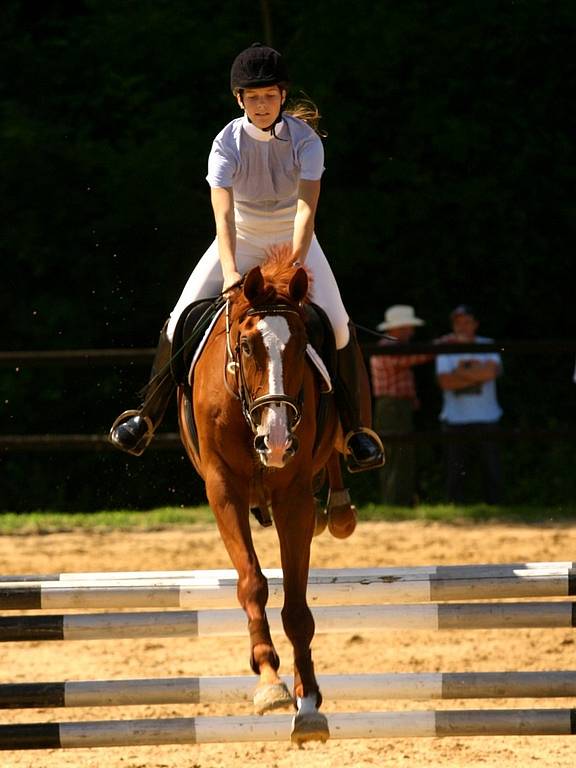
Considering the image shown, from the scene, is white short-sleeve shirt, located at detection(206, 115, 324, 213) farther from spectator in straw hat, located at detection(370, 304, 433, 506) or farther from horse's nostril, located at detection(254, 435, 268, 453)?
spectator in straw hat, located at detection(370, 304, 433, 506)

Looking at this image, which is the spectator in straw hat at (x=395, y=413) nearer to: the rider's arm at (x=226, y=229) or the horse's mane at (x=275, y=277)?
the rider's arm at (x=226, y=229)

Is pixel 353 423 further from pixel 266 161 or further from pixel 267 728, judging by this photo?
pixel 267 728

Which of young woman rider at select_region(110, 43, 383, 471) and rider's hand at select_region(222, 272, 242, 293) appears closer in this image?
rider's hand at select_region(222, 272, 242, 293)

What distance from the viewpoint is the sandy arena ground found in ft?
21.1

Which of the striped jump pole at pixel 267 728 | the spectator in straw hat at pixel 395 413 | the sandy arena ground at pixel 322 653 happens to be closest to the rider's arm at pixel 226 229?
the striped jump pole at pixel 267 728

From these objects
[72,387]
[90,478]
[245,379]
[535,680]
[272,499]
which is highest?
[245,379]

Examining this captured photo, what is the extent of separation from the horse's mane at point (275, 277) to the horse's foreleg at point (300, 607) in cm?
75

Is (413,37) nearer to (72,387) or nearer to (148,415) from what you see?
(72,387)

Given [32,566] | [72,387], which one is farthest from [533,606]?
[72,387]

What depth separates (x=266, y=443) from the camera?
4879mm

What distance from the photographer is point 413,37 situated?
16078 millimetres

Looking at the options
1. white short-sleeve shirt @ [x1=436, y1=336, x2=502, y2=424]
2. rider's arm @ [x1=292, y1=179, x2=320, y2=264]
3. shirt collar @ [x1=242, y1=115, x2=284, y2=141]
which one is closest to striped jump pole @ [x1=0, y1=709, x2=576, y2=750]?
rider's arm @ [x1=292, y1=179, x2=320, y2=264]

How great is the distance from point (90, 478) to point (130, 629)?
1073cm

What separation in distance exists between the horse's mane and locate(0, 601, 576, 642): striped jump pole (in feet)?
4.15
